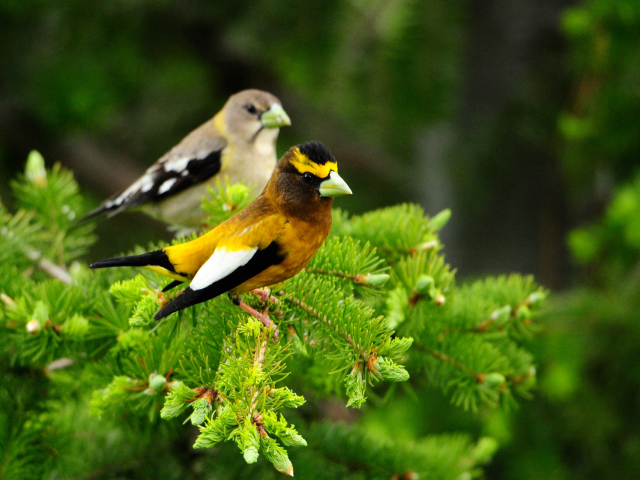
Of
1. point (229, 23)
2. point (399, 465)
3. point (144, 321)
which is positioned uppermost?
point (229, 23)

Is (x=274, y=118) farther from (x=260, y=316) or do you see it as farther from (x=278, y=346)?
(x=278, y=346)

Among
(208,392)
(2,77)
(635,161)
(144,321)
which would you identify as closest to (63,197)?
(144,321)

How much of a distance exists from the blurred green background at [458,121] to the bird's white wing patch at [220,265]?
100 inches

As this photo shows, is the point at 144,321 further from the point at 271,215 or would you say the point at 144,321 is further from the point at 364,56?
the point at 364,56

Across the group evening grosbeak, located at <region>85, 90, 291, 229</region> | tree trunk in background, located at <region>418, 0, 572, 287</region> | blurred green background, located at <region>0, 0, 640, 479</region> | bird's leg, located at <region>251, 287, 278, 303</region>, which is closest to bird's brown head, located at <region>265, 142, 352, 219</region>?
bird's leg, located at <region>251, 287, 278, 303</region>

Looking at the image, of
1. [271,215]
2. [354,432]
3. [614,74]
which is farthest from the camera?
[614,74]

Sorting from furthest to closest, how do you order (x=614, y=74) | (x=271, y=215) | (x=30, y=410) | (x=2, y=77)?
(x=2, y=77), (x=614, y=74), (x=30, y=410), (x=271, y=215)

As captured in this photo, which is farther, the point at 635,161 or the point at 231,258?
the point at 635,161

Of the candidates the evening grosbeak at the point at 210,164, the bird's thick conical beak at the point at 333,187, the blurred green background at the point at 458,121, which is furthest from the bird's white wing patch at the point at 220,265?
the blurred green background at the point at 458,121

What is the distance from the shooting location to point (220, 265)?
6.38ft

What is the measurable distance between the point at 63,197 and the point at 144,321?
4.70 feet

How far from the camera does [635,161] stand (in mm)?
4879

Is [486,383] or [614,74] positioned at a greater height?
[614,74]

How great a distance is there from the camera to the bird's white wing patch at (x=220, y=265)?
6.20ft
